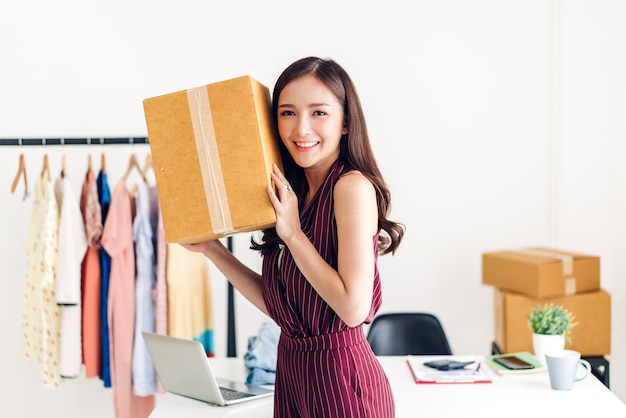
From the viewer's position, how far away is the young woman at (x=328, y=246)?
4.94 ft

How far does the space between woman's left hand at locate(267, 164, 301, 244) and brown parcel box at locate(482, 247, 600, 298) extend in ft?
5.47

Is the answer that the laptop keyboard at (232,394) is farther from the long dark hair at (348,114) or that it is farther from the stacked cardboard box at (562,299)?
the stacked cardboard box at (562,299)

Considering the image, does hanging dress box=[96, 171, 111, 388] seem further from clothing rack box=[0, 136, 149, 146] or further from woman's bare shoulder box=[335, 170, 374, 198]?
woman's bare shoulder box=[335, 170, 374, 198]

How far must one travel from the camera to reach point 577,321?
295cm

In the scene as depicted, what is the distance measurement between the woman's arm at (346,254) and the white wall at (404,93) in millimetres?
2097

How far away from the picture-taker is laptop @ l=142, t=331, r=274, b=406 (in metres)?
2.04

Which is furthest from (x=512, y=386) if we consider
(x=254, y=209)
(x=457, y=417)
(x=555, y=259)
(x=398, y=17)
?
(x=398, y=17)

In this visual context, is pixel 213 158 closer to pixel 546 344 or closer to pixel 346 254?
pixel 346 254

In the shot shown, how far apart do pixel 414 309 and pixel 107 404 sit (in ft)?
5.60

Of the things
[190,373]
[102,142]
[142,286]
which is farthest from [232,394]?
[102,142]

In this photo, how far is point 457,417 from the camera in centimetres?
201

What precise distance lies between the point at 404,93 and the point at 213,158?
2.18 metres

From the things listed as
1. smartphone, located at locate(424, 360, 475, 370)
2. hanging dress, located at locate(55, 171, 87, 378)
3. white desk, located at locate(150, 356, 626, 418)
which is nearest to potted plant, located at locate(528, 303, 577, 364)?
white desk, located at locate(150, 356, 626, 418)

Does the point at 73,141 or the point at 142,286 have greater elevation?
the point at 73,141
